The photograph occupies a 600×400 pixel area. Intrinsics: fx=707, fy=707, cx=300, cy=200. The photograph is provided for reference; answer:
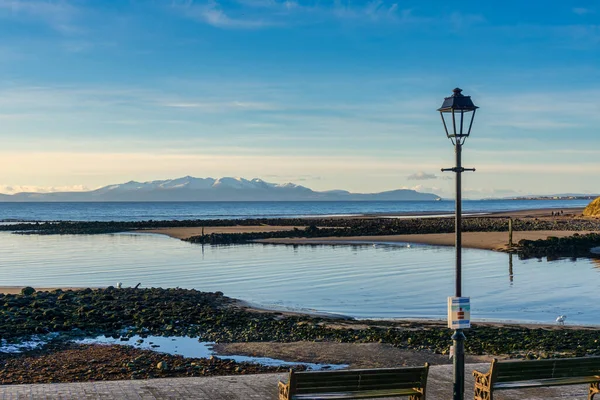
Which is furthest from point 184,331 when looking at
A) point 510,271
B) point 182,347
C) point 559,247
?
point 559,247

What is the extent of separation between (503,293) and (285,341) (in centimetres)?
1069

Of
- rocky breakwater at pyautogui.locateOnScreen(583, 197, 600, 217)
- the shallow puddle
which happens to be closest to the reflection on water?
the shallow puddle

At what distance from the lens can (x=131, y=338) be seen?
655 inches

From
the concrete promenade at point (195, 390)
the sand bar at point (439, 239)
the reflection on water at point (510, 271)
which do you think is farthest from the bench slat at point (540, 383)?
the sand bar at point (439, 239)

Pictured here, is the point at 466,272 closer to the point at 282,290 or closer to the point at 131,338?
the point at 282,290

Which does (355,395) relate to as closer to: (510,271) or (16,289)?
(16,289)

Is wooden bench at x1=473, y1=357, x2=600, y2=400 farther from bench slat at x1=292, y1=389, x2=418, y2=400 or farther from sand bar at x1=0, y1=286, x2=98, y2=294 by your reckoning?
sand bar at x1=0, y1=286, x2=98, y2=294

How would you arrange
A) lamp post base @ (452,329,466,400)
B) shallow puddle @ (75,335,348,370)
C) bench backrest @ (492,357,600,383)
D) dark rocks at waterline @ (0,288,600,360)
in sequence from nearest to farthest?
lamp post base @ (452,329,466,400) < bench backrest @ (492,357,600,383) < shallow puddle @ (75,335,348,370) < dark rocks at waterline @ (0,288,600,360)

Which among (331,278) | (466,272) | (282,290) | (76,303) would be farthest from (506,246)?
(76,303)

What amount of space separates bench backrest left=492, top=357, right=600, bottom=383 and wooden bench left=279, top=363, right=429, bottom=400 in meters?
1.01

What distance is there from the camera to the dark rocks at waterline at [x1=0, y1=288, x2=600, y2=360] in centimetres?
1530

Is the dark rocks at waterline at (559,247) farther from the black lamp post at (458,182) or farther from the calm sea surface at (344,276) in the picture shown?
the black lamp post at (458,182)

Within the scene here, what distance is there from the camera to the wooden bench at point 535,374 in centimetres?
878

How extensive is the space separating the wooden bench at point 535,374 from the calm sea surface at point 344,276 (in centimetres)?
998
